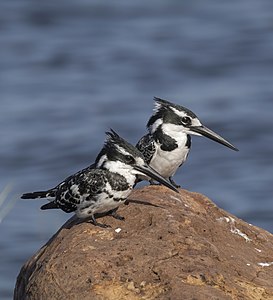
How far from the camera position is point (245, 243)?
310 inches

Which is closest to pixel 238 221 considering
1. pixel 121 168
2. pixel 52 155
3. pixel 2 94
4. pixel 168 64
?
pixel 121 168

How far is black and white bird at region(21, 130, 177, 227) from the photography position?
25.9 ft

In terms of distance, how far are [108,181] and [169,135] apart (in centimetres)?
144

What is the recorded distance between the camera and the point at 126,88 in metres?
18.0

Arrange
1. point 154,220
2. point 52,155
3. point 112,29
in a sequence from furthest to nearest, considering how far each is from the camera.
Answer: point 112,29
point 52,155
point 154,220

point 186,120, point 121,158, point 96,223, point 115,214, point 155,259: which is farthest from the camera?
point 186,120

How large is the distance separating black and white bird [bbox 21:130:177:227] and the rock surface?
0.10 m

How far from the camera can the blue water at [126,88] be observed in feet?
49.8

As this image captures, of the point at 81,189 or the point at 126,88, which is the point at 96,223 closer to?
the point at 81,189

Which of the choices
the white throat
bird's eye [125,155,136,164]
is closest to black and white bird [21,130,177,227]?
bird's eye [125,155,136,164]

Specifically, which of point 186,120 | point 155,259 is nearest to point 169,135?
point 186,120

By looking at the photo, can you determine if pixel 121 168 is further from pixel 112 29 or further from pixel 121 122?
pixel 112 29

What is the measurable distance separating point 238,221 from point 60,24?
13.5 meters

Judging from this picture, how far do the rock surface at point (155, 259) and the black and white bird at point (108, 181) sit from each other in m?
0.10
